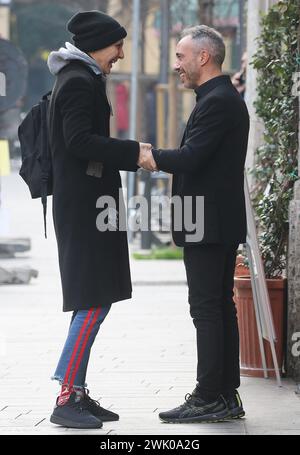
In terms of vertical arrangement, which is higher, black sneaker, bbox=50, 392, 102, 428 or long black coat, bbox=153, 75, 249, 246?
long black coat, bbox=153, 75, 249, 246

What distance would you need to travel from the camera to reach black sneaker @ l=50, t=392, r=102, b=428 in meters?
6.34

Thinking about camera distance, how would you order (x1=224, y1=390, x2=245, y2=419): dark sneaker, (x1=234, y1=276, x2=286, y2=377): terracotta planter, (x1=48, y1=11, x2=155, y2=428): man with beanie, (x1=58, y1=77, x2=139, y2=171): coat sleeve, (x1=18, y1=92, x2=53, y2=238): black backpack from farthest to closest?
(x1=234, y1=276, x2=286, y2=377): terracotta planter
(x1=224, y1=390, x2=245, y2=419): dark sneaker
(x1=18, y1=92, x2=53, y2=238): black backpack
(x1=48, y1=11, x2=155, y2=428): man with beanie
(x1=58, y1=77, x2=139, y2=171): coat sleeve

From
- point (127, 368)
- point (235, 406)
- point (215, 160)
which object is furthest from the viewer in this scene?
point (127, 368)

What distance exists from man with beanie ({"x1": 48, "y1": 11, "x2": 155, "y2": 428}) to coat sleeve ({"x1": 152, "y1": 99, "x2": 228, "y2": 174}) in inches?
5.9

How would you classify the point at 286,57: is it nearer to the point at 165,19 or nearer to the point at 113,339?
the point at 113,339

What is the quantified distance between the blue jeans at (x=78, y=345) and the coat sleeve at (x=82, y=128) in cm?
73

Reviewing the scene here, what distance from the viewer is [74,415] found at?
6.38 m

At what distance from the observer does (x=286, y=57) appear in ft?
27.6

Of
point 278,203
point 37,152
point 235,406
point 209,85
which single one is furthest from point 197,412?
point 278,203

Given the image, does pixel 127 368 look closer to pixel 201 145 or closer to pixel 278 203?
pixel 278 203

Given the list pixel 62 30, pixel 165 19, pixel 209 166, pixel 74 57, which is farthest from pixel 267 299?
pixel 62 30

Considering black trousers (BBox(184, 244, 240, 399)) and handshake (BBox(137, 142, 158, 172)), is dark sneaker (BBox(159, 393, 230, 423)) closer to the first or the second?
black trousers (BBox(184, 244, 240, 399))

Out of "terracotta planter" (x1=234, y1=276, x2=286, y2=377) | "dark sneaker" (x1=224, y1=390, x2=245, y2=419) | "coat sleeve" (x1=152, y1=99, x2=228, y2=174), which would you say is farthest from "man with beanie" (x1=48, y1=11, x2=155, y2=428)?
"terracotta planter" (x1=234, y1=276, x2=286, y2=377)

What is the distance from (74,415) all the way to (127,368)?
78.0 inches
